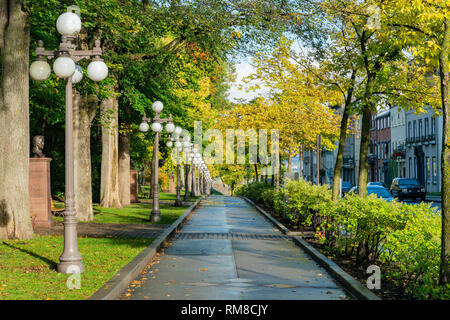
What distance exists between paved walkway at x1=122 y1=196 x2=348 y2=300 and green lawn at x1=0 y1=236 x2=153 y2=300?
0.60 metres

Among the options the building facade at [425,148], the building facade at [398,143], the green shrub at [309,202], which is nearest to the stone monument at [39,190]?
the green shrub at [309,202]

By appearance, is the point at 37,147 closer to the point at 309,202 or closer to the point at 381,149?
the point at 309,202

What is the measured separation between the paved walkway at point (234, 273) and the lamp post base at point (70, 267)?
0.89 meters

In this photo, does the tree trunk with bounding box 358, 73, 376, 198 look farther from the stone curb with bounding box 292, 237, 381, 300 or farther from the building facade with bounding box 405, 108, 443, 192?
the building facade with bounding box 405, 108, 443, 192

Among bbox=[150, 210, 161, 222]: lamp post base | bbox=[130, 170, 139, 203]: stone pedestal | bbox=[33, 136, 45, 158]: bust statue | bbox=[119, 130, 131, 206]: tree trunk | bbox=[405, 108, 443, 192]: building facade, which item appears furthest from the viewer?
bbox=[405, 108, 443, 192]: building facade

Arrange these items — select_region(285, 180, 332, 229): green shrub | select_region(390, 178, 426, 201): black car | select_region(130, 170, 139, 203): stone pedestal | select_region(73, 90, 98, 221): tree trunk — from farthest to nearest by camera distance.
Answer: select_region(390, 178, 426, 201): black car → select_region(130, 170, 139, 203): stone pedestal → select_region(73, 90, 98, 221): tree trunk → select_region(285, 180, 332, 229): green shrub

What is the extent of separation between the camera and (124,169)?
117 feet

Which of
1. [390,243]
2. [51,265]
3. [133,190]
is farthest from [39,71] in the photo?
[133,190]

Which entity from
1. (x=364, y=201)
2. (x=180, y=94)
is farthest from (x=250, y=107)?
(x=364, y=201)

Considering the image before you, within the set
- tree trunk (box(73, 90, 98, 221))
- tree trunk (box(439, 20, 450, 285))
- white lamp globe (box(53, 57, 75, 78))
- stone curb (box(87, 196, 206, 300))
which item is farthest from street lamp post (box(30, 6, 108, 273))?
tree trunk (box(73, 90, 98, 221))

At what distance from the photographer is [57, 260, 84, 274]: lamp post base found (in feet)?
35.1

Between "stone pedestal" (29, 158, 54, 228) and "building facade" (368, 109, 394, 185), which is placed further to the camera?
"building facade" (368, 109, 394, 185)
